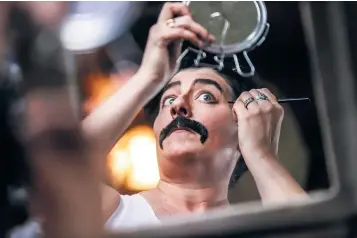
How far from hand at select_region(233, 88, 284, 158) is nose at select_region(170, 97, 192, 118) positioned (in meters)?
0.04

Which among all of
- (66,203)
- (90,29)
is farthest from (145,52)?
(66,203)

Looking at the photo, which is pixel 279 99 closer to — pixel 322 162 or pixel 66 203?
pixel 322 162

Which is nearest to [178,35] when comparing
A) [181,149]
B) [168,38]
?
[168,38]

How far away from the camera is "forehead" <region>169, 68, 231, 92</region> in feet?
1.79

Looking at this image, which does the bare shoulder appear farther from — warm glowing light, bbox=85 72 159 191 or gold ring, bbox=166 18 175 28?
gold ring, bbox=166 18 175 28

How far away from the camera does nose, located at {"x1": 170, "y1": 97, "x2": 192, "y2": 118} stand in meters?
0.54

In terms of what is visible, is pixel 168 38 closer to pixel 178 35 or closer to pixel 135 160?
pixel 178 35

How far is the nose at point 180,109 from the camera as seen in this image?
54 cm

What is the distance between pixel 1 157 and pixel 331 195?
29 centimetres

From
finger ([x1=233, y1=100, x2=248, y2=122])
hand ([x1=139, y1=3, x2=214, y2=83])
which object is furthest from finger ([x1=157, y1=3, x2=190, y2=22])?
finger ([x1=233, y1=100, x2=248, y2=122])

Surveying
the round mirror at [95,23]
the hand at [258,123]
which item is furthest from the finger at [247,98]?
the round mirror at [95,23]

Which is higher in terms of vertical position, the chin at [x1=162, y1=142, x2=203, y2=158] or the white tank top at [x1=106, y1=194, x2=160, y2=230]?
the chin at [x1=162, y1=142, x2=203, y2=158]

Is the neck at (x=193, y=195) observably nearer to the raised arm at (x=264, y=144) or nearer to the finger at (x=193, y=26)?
the raised arm at (x=264, y=144)

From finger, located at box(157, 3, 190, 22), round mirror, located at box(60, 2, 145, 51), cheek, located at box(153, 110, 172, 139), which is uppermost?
round mirror, located at box(60, 2, 145, 51)
